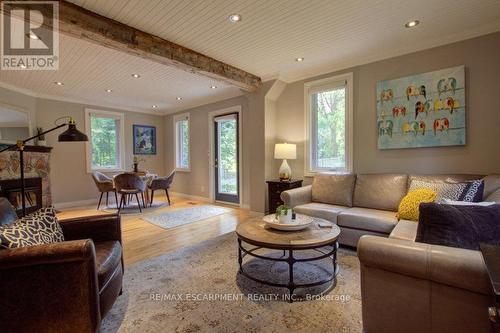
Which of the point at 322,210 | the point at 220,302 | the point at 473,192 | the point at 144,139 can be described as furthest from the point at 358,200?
the point at 144,139

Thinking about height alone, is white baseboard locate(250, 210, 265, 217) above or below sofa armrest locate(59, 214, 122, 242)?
below

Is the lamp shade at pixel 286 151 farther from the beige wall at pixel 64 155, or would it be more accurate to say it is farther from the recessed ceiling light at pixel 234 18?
the beige wall at pixel 64 155

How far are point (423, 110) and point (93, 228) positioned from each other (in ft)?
12.7

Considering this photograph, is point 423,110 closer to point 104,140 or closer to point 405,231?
point 405,231

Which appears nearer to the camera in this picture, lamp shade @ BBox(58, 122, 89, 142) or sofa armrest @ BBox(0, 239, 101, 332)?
sofa armrest @ BBox(0, 239, 101, 332)

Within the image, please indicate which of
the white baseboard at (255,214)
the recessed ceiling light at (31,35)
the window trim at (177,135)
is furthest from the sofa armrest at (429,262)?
the window trim at (177,135)

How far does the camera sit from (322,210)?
123 inches

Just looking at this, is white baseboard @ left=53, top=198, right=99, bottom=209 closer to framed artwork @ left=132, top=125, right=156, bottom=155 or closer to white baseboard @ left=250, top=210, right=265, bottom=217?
framed artwork @ left=132, top=125, right=156, bottom=155

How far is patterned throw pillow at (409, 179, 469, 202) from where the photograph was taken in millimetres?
2412

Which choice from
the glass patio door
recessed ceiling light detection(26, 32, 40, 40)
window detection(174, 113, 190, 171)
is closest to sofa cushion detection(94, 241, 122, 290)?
recessed ceiling light detection(26, 32, 40, 40)

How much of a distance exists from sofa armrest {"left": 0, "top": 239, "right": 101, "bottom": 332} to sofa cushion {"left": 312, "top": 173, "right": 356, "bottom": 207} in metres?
2.95

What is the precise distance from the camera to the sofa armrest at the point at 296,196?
134 inches

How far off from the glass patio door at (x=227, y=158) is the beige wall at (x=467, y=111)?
248cm

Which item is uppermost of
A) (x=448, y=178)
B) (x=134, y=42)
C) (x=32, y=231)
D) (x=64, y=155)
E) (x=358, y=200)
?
(x=134, y=42)
